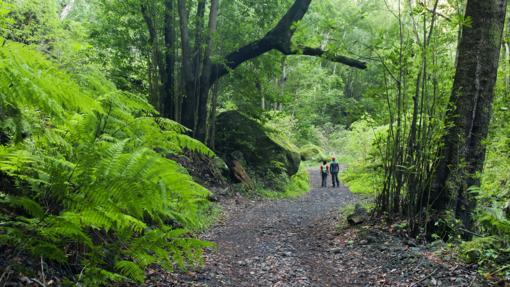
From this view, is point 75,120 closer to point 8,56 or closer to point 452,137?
point 8,56

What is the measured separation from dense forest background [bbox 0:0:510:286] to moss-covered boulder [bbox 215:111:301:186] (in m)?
0.45

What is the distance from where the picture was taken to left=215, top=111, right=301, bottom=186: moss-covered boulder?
13.8m

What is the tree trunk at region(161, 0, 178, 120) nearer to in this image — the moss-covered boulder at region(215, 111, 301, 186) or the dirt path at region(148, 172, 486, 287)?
the moss-covered boulder at region(215, 111, 301, 186)

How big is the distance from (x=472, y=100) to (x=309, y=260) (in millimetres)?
3432

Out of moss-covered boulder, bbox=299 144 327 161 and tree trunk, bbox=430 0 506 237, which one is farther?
moss-covered boulder, bbox=299 144 327 161

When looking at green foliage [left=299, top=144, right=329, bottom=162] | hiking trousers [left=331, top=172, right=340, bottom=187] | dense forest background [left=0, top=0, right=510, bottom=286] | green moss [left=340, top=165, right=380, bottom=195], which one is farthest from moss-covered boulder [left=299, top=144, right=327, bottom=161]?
dense forest background [left=0, top=0, right=510, bottom=286]

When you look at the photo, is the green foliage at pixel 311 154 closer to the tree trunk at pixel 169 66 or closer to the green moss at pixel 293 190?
the green moss at pixel 293 190

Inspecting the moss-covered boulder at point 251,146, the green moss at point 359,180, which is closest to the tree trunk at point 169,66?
the moss-covered boulder at point 251,146

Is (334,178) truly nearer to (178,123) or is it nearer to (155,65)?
(155,65)

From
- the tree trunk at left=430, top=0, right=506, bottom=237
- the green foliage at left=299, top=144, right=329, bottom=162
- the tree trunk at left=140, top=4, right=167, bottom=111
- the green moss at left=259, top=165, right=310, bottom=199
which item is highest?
the tree trunk at left=140, top=4, right=167, bottom=111

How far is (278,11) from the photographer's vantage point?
12.1 meters

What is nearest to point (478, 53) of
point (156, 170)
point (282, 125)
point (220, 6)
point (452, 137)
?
point (452, 137)

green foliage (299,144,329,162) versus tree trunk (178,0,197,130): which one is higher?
tree trunk (178,0,197,130)

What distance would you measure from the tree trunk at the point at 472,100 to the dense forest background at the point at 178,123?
3 centimetres
